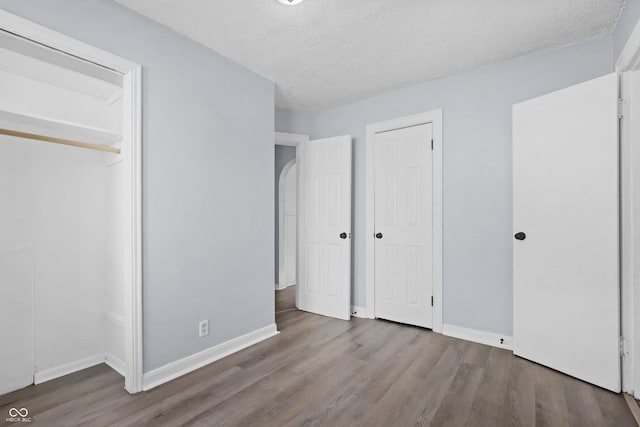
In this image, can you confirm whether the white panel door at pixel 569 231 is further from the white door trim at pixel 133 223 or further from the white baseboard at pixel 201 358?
the white door trim at pixel 133 223

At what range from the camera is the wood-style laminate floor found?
1785mm

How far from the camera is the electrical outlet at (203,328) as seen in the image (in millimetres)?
2461

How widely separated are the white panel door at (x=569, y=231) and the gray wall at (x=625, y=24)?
28cm

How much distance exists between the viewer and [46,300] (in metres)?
2.25

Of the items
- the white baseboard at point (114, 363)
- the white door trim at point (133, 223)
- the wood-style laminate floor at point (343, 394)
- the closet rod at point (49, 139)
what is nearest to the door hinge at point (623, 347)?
the wood-style laminate floor at point (343, 394)

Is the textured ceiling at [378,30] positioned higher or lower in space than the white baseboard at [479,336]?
higher

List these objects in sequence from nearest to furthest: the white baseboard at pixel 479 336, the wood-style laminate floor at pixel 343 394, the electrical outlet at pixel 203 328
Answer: the wood-style laminate floor at pixel 343 394
the electrical outlet at pixel 203 328
the white baseboard at pixel 479 336

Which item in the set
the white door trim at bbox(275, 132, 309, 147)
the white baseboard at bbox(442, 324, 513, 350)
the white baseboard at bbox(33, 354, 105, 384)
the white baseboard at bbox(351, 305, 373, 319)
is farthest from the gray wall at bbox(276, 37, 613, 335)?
the white baseboard at bbox(33, 354, 105, 384)

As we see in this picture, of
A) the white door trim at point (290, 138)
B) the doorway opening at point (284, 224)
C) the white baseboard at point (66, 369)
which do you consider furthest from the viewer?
the doorway opening at point (284, 224)

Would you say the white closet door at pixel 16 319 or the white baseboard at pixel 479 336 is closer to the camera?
the white closet door at pixel 16 319

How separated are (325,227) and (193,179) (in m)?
1.75

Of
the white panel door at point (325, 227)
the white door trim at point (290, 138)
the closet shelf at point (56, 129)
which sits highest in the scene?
the white door trim at point (290, 138)

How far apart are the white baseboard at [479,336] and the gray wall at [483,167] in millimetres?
48

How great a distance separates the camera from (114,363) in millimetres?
2410
